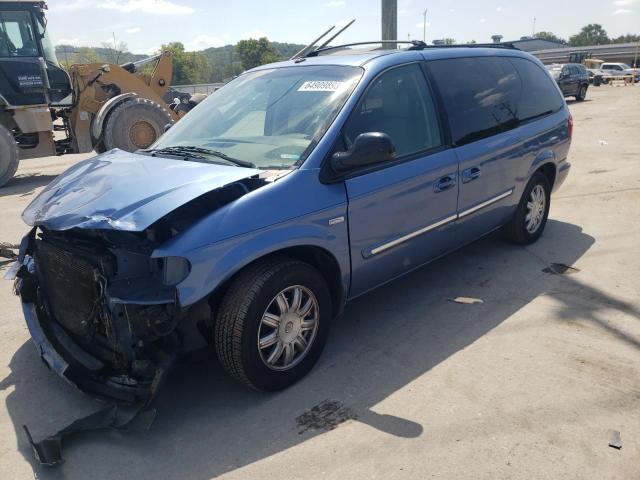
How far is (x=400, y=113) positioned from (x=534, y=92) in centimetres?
207

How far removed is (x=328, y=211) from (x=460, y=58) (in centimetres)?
210

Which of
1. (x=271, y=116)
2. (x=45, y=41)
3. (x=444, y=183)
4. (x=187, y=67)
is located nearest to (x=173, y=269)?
(x=271, y=116)

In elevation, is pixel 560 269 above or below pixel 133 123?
below

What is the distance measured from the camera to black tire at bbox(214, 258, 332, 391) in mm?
2758

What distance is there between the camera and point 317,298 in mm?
3135

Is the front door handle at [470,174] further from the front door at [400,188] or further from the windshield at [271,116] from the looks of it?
the windshield at [271,116]

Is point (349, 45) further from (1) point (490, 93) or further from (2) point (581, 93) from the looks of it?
(2) point (581, 93)

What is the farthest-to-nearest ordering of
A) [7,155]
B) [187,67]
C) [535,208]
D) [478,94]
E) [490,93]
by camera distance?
[187,67]
[7,155]
[535,208]
[490,93]
[478,94]

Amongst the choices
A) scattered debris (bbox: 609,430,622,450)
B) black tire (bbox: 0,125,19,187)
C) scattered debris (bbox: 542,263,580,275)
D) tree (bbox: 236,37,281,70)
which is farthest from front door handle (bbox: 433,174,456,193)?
tree (bbox: 236,37,281,70)

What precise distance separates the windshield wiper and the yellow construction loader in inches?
308

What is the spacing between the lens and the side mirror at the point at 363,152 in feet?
9.93

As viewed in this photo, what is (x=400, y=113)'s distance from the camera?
144 inches

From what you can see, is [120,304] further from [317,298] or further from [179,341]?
[317,298]

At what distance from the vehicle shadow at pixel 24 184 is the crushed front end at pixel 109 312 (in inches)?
287
